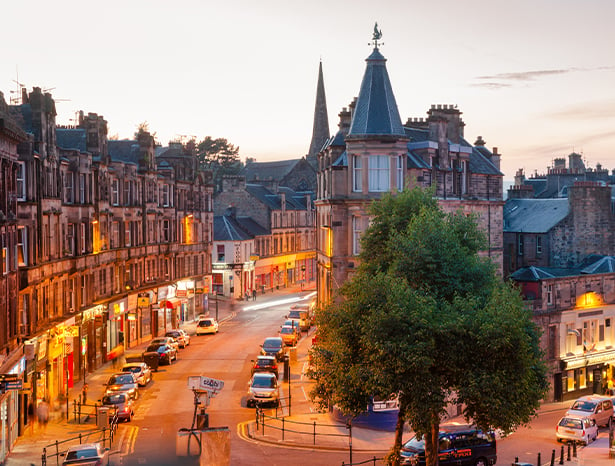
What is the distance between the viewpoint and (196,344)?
65.8m

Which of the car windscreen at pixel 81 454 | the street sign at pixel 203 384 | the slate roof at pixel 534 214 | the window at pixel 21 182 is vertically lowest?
the car windscreen at pixel 81 454

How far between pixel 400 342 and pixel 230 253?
2704 inches

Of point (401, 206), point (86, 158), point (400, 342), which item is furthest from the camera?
point (86, 158)

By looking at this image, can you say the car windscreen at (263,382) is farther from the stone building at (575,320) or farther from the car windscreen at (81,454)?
the stone building at (575,320)

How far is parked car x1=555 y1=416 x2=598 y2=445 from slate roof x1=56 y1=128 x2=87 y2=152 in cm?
3522

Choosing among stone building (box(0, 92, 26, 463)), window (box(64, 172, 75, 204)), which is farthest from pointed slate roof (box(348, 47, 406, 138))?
stone building (box(0, 92, 26, 463))

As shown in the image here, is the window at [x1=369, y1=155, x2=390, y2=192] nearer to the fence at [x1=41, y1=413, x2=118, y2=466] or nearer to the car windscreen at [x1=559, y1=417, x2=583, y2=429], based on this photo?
the car windscreen at [x1=559, y1=417, x2=583, y2=429]

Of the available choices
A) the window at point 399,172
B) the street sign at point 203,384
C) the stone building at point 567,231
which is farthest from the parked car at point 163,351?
the street sign at point 203,384

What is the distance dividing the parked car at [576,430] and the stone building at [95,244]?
2614 cm

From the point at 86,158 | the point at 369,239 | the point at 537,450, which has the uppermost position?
the point at 86,158

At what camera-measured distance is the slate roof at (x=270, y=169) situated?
137 meters

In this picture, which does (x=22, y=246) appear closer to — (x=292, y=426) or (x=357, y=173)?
(x=292, y=426)

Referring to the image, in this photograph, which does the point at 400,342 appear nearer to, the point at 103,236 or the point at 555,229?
the point at 103,236

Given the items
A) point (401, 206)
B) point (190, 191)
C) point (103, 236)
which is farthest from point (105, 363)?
point (401, 206)
